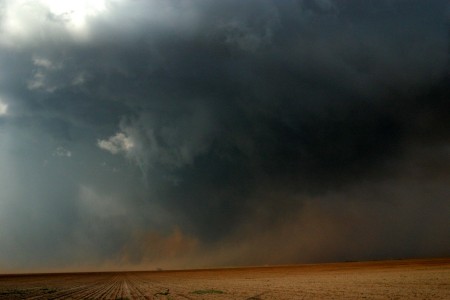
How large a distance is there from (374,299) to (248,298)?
9128mm

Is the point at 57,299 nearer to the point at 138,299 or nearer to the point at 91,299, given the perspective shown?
the point at 91,299

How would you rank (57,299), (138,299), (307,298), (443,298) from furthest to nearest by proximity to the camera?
(57,299) → (138,299) → (307,298) → (443,298)

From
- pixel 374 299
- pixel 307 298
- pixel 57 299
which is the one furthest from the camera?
pixel 57 299

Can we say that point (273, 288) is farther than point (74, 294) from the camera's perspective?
Yes

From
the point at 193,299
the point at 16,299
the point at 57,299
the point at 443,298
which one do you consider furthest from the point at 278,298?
the point at 16,299

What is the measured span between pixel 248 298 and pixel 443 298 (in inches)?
524

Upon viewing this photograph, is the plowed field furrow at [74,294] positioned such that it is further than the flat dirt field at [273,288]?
Yes

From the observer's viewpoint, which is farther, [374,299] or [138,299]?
[138,299]

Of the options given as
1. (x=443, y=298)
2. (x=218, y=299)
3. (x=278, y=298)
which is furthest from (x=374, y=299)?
(x=218, y=299)

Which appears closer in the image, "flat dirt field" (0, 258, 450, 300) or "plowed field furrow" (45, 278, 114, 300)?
"flat dirt field" (0, 258, 450, 300)

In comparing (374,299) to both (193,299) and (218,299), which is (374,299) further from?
(193,299)

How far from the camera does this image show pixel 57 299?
30.3 meters

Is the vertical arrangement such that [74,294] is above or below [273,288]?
above

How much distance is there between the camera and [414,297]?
77.6 ft
